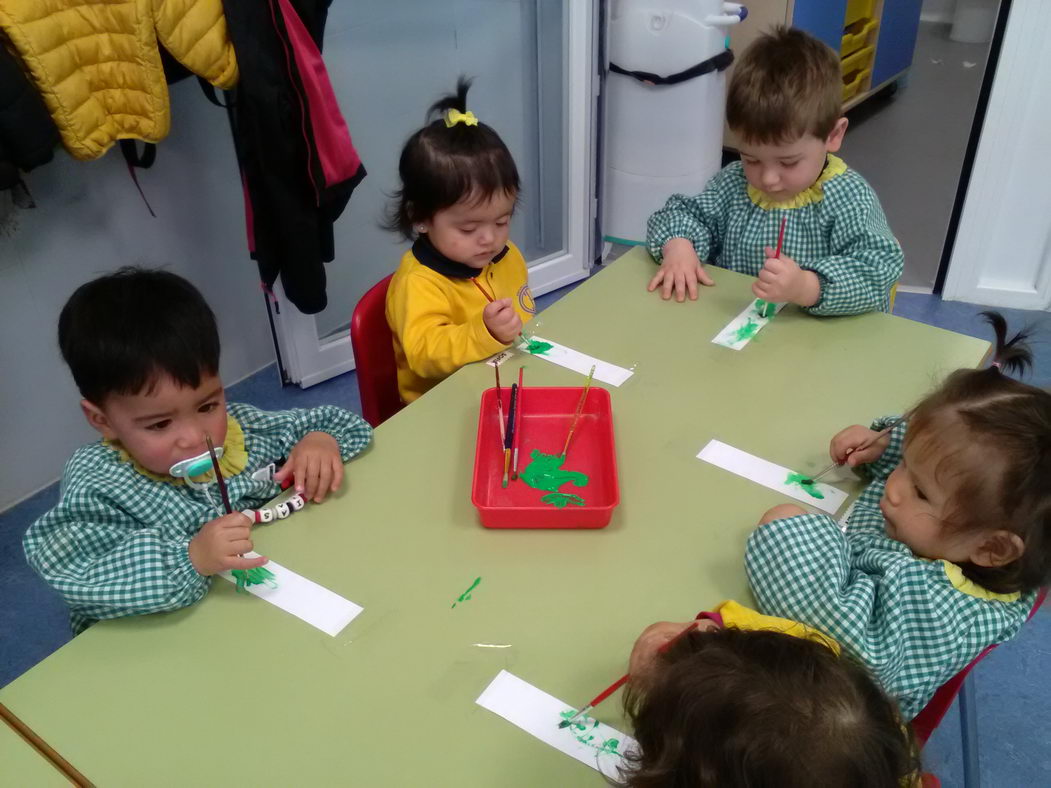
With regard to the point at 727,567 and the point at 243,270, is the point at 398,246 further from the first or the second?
the point at 727,567

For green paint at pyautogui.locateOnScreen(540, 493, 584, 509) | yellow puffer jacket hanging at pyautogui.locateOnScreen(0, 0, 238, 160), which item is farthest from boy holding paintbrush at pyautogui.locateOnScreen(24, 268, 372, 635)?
yellow puffer jacket hanging at pyautogui.locateOnScreen(0, 0, 238, 160)

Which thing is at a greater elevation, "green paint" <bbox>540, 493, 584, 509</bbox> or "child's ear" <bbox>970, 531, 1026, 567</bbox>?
"child's ear" <bbox>970, 531, 1026, 567</bbox>

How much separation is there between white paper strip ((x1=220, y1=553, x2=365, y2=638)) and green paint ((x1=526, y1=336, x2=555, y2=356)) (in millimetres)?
604

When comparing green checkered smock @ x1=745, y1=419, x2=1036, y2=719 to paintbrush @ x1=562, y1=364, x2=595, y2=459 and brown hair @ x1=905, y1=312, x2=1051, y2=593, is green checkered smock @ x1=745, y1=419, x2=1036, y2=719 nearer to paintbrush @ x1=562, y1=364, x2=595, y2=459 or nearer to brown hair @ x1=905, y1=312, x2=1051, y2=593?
brown hair @ x1=905, y1=312, x2=1051, y2=593

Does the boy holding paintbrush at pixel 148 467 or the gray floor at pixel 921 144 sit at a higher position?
the boy holding paintbrush at pixel 148 467

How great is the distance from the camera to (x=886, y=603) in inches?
36.2

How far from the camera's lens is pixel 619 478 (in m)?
1.15

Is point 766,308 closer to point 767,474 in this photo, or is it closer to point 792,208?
point 792,208

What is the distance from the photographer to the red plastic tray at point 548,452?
1.05m

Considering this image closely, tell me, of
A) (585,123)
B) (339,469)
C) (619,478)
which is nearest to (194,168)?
(585,123)

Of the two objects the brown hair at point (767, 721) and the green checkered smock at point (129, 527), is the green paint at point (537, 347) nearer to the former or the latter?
the green checkered smock at point (129, 527)

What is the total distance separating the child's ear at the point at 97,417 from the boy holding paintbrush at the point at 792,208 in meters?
1.01

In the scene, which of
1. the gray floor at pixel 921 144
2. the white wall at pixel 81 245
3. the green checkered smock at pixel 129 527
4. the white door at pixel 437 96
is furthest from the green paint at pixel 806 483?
the gray floor at pixel 921 144

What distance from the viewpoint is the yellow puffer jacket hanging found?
61.9 inches
